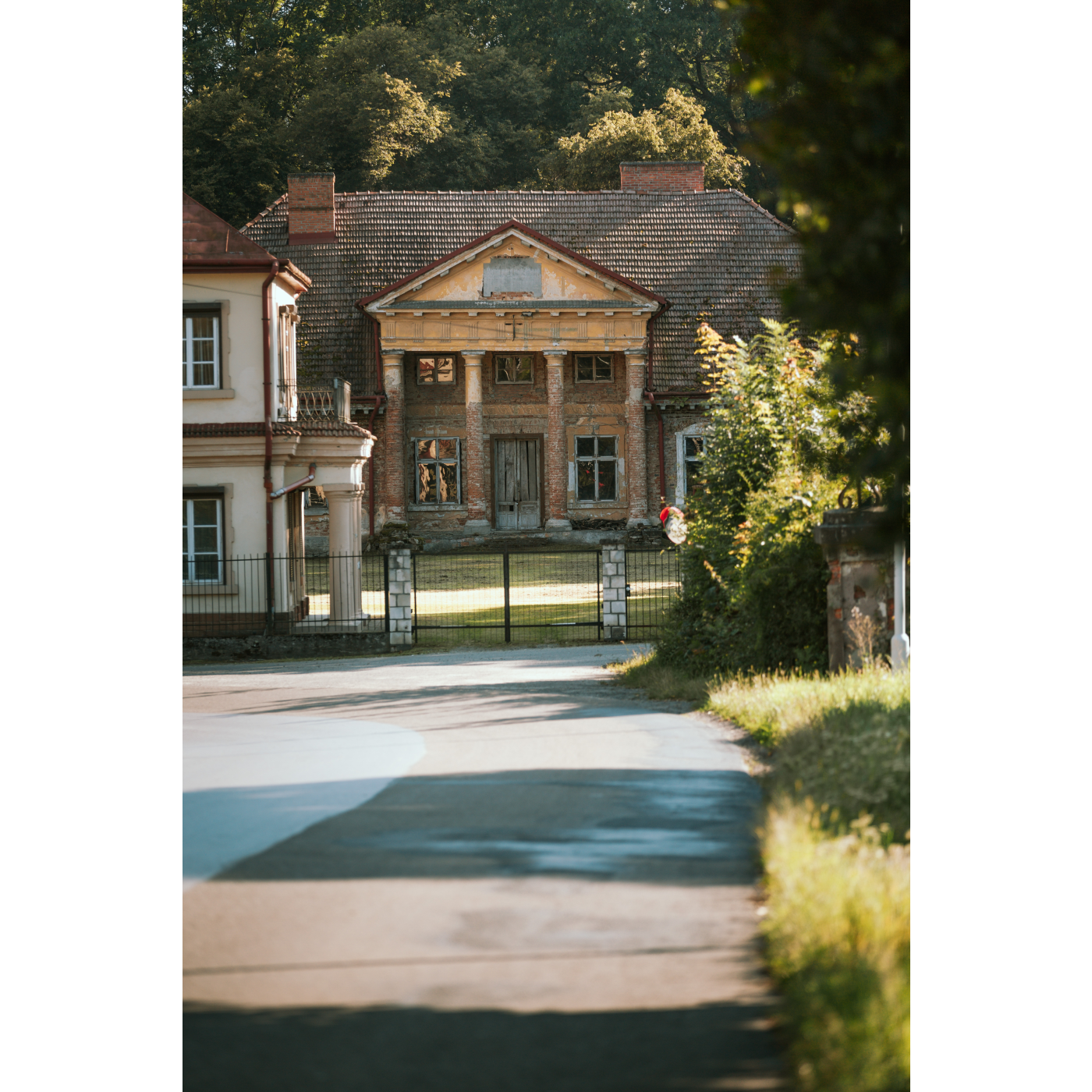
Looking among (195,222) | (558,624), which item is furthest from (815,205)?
(558,624)

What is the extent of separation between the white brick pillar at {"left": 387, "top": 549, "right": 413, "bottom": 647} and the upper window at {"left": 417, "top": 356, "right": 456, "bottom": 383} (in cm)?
1509

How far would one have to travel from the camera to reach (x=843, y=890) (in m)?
3.49

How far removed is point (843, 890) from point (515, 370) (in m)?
29.3

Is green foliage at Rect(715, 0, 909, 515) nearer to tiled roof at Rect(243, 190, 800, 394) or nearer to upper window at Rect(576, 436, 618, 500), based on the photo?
tiled roof at Rect(243, 190, 800, 394)

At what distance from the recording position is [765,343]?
11.2 m

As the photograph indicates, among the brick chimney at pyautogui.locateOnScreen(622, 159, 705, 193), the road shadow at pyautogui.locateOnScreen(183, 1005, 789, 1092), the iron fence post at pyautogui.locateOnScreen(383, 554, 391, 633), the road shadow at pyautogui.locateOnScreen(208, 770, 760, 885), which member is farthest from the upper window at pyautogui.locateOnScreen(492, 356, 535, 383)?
the road shadow at pyautogui.locateOnScreen(183, 1005, 789, 1092)

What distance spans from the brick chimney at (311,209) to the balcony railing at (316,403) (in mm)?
2686

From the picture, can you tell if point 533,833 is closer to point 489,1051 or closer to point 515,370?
point 489,1051

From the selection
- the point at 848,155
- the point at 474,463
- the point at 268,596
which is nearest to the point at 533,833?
the point at 848,155

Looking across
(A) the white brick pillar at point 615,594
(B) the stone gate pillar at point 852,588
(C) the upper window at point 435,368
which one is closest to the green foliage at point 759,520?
(B) the stone gate pillar at point 852,588

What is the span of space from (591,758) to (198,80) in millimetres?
4281

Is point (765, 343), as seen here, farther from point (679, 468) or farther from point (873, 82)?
point (679, 468)

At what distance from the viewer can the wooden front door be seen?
32.5 metres

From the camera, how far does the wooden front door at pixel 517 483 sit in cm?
3253
